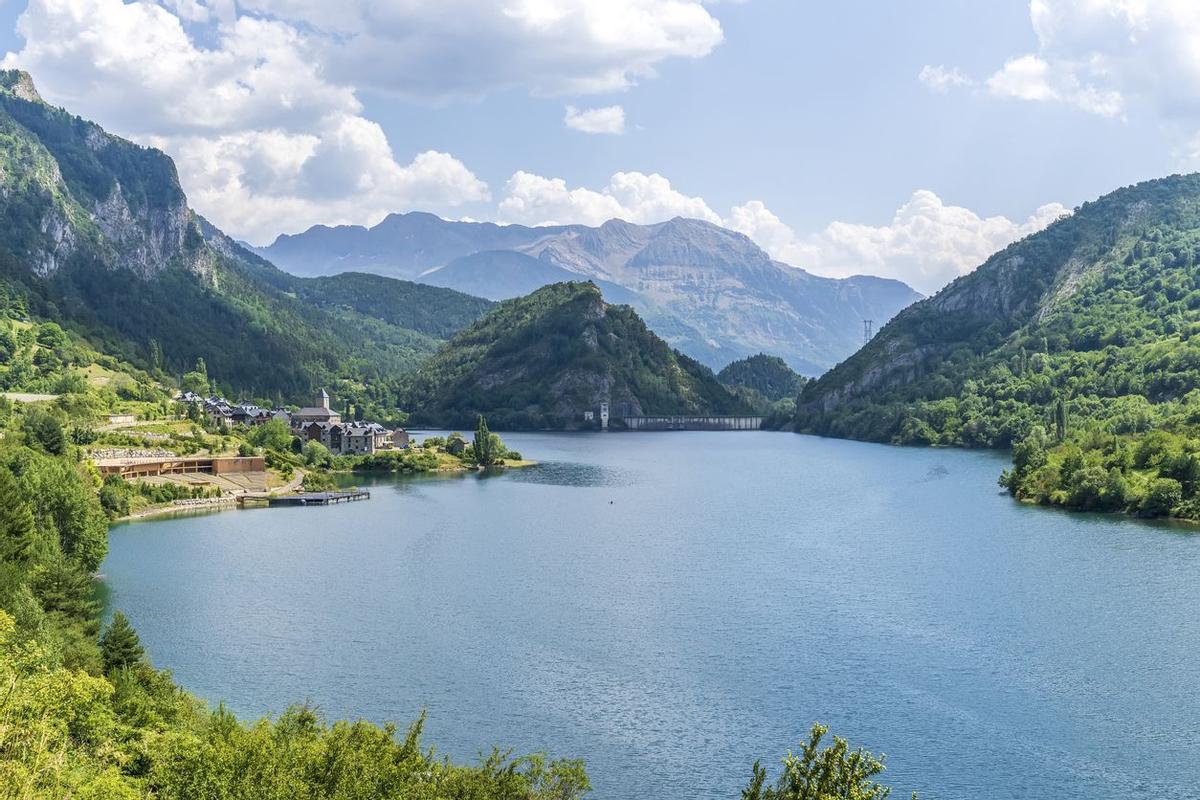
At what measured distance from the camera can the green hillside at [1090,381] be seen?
88.4 metres

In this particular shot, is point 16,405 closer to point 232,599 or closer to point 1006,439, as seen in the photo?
point 232,599

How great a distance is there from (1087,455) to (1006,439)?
56374 mm

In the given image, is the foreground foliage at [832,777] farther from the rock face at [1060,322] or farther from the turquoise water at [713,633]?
the rock face at [1060,322]

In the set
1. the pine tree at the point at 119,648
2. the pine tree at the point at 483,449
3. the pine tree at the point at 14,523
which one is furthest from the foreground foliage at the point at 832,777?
the pine tree at the point at 483,449

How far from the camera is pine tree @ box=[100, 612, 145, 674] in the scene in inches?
1415

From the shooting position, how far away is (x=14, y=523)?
4897 centimetres

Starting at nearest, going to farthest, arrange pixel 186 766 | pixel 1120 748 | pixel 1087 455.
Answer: pixel 186 766 → pixel 1120 748 → pixel 1087 455

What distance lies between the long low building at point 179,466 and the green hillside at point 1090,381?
67204 mm

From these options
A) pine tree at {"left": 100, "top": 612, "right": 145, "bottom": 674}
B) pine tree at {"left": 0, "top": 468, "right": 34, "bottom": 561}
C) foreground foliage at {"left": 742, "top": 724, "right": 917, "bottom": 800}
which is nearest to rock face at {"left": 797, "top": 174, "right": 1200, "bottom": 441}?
pine tree at {"left": 0, "top": 468, "right": 34, "bottom": 561}

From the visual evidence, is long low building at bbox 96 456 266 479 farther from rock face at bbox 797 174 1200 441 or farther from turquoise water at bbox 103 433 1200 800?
rock face at bbox 797 174 1200 441

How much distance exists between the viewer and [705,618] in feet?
172

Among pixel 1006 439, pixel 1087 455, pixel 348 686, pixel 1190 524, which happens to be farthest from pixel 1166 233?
pixel 348 686

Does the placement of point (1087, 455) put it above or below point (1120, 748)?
above

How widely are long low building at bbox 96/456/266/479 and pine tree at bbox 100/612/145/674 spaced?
5373cm
